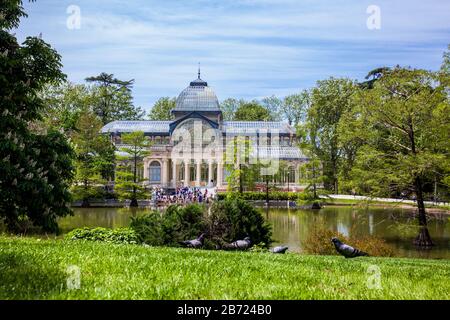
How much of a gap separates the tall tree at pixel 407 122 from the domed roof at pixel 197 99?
34.0 meters

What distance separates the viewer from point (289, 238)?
18312 mm

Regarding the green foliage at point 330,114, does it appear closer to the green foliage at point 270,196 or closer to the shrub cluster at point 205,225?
the green foliage at point 270,196

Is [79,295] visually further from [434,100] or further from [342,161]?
[342,161]

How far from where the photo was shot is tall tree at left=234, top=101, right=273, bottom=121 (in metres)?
66.2

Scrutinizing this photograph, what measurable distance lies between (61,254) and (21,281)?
2.09 m

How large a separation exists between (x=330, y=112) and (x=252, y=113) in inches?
908

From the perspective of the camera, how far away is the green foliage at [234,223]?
12.2 metres

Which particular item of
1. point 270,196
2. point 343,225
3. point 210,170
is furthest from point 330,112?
point 343,225

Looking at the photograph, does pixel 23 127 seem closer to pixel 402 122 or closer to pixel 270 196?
pixel 402 122

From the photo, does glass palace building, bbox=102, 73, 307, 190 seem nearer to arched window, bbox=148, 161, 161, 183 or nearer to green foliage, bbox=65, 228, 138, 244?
arched window, bbox=148, 161, 161, 183

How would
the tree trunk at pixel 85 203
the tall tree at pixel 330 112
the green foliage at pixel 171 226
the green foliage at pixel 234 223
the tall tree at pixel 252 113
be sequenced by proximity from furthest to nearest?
the tall tree at pixel 252 113, the tall tree at pixel 330 112, the tree trunk at pixel 85 203, the green foliage at pixel 234 223, the green foliage at pixel 171 226

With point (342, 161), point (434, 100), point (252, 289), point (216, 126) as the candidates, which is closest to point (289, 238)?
point (434, 100)

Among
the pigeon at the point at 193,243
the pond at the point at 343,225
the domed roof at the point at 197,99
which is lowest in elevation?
the pond at the point at 343,225

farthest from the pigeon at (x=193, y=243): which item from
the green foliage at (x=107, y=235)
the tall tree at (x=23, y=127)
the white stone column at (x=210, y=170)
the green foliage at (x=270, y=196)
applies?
the white stone column at (x=210, y=170)
